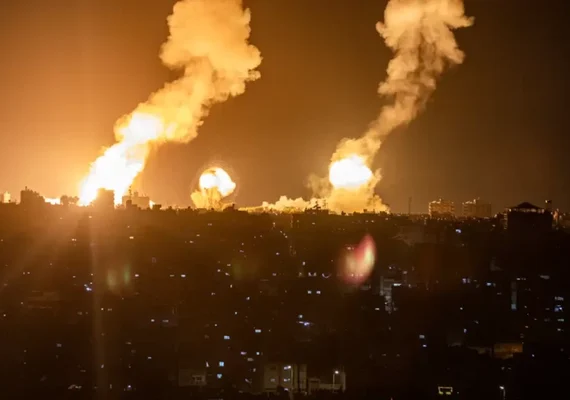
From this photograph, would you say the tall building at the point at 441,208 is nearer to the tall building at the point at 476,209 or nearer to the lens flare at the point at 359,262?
the tall building at the point at 476,209

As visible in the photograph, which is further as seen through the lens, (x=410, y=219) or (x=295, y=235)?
(x=410, y=219)

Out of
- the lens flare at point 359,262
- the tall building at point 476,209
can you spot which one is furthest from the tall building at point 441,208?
the lens flare at point 359,262

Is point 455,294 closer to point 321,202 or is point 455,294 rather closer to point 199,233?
point 199,233

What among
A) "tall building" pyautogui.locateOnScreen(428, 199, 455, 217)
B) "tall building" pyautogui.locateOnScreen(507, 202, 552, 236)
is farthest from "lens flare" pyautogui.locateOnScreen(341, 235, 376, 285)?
"tall building" pyautogui.locateOnScreen(428, 199, 455, 217)

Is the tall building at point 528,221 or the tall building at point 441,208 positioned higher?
the tall building at point 441,208

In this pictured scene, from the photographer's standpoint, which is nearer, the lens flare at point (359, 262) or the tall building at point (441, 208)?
the lens flare at point (359, 262)

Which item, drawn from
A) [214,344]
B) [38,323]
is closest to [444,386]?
[214,344]

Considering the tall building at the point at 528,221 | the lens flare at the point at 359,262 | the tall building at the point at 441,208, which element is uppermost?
the tall building at the point at 441,208
